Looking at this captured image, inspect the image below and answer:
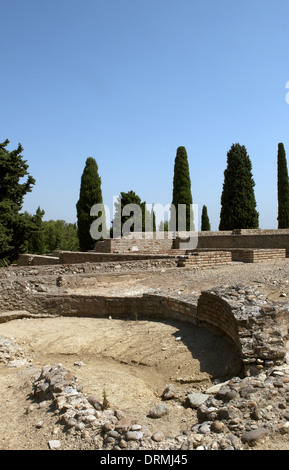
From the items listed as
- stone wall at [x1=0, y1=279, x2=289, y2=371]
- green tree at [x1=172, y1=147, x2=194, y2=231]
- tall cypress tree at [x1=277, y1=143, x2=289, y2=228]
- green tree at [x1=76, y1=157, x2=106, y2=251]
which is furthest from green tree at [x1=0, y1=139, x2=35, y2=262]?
tall cypress tree at [x1=277, y1=143, x2=289, y2=228]

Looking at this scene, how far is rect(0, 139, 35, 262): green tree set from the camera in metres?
19.4

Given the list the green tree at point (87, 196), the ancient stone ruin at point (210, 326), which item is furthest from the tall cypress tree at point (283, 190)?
the ancient stone ruin at point (210, 326)

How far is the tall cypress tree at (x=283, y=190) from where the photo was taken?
2475 cm

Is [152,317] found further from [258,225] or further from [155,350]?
[258,225]

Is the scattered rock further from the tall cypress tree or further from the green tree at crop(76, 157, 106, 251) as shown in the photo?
the tall cypress tree

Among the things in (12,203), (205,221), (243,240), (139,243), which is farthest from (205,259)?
(205,221)

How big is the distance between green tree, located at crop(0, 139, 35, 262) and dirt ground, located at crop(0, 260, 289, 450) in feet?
44.9

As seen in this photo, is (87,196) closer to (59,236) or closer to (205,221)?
(59,236)

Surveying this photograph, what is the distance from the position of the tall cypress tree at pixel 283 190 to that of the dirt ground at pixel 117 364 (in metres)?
18.9

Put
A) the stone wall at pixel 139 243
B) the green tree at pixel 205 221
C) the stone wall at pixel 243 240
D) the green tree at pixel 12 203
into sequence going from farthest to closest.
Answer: the green tree at pixel 205 221 → the green tree at pixel 12 203 → the stone wall at pixel 243 240 → the stone wall at pixel 139 243

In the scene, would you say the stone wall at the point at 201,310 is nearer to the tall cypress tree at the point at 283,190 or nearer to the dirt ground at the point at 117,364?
the dirt ground at the point at 117,364

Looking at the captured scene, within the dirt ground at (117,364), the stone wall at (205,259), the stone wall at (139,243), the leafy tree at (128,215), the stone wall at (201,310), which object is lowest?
the dirt ground at (117,364)
